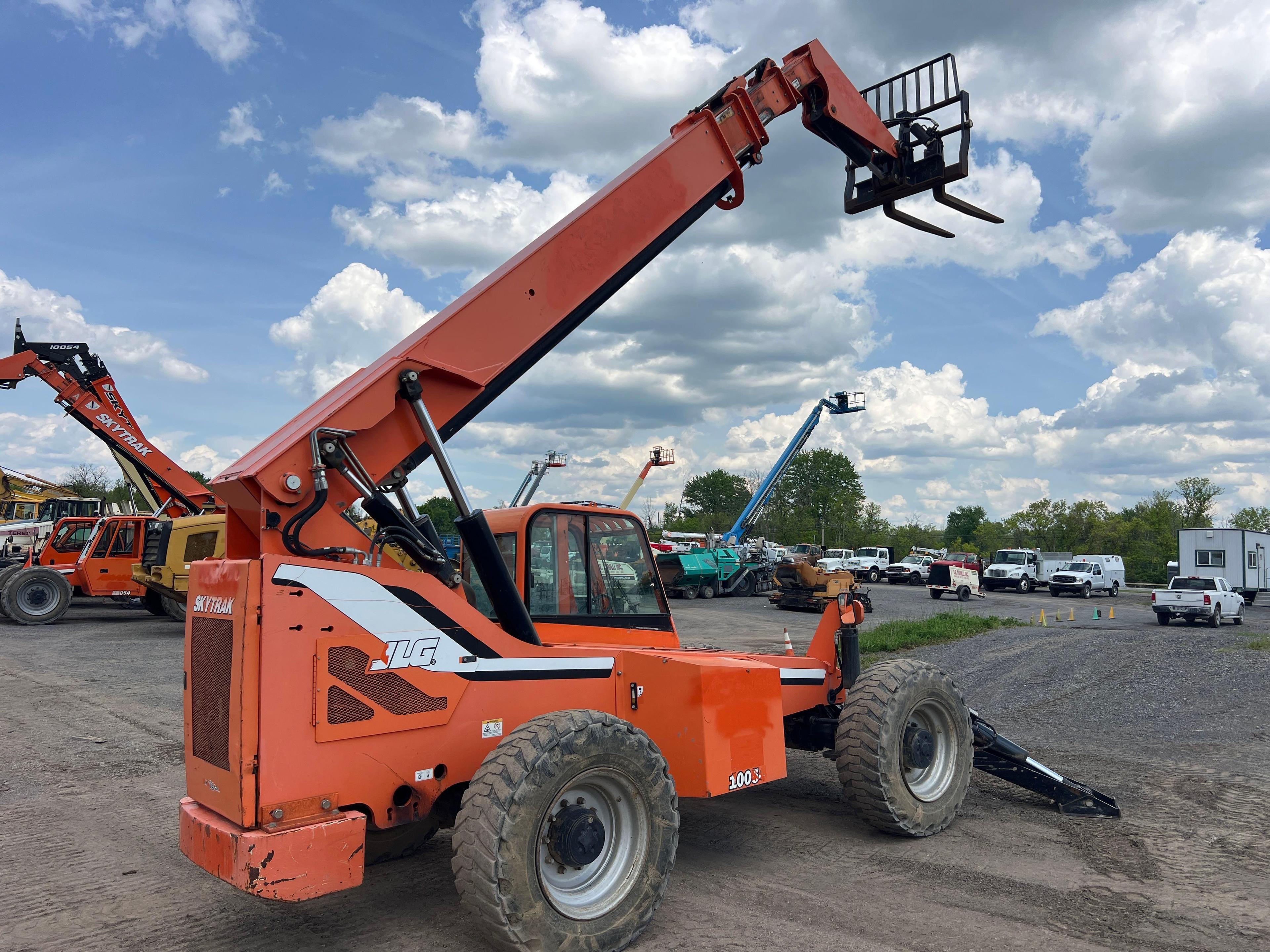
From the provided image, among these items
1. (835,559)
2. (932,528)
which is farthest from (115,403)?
(932,528)

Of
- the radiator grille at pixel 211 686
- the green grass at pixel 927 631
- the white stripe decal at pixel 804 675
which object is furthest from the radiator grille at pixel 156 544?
the white stripe decal at pixel 804 675

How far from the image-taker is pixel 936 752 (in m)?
6.45

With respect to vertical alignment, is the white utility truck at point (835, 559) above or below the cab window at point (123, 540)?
below

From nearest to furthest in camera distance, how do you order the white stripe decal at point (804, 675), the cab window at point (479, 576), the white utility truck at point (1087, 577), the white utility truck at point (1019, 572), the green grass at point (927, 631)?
the cab window at point (479, 576)
the white stripe decal at point (804, 675)
the green grass at point (927, 631)
the white utility truck at point (1087, 577)
the white utility truck at point (1019, 572)

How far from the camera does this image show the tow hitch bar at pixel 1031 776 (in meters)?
6.60

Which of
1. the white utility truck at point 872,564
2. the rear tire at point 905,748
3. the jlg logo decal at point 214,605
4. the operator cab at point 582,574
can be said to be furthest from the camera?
the white utility truck at point 872,564

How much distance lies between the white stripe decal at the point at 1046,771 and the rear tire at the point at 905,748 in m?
0.52

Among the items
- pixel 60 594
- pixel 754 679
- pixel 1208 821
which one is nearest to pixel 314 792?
pixel 754 679

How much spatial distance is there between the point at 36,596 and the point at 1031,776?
71.3 feet

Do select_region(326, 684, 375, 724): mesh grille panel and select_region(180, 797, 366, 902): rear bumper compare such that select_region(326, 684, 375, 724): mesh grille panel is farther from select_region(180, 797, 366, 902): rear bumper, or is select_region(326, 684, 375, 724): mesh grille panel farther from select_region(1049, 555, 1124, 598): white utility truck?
select_region(1049, 555, 1124, 598): white utility truck

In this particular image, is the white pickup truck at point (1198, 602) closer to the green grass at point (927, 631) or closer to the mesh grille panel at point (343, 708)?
the green grass at point (927, 631)

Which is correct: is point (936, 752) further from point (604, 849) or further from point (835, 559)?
point (835, 559)

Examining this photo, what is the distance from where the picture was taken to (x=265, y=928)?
180 inches

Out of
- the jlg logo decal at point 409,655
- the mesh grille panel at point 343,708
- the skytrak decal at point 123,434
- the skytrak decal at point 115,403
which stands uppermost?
the skytrak decal at point 115,403
